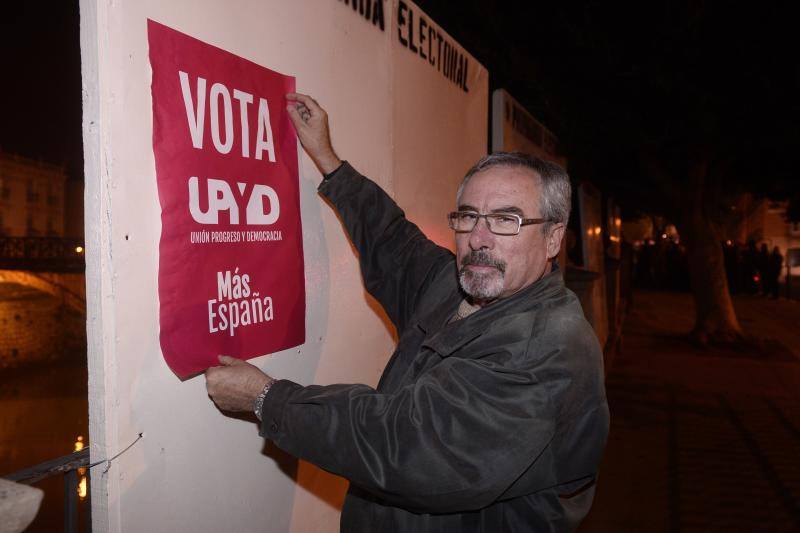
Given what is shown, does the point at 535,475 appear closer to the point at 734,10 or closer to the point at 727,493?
the point at 727,493

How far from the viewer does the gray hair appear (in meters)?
1.92

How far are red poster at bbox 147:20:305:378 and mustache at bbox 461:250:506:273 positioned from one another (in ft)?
1.97

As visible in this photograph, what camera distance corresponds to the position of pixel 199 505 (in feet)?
5.67

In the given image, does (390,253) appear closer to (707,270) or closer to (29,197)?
(707,270)

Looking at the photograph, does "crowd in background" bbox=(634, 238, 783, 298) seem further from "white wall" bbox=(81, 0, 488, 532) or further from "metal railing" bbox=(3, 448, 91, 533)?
"metal railing" bbox=(3, 448, 91, 533)

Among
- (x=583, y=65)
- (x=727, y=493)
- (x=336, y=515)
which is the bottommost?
(x=727, y=493)

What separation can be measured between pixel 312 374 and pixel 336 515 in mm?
683

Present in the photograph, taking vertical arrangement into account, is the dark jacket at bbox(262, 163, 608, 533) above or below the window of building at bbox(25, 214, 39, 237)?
below

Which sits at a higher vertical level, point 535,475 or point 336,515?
point 535,475

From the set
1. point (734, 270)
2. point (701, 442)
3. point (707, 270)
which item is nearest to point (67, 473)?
point (701, 442)

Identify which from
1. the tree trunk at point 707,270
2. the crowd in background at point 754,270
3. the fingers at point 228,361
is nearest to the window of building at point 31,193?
the crowd in background at point 754,270

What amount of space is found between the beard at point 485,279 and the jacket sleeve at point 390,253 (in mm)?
523

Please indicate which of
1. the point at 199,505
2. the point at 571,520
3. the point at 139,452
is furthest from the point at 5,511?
the point at 571,520

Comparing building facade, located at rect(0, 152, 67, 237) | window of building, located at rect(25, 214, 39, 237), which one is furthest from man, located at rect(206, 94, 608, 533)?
window of building, located at rect(25, 214, 39, 237)
